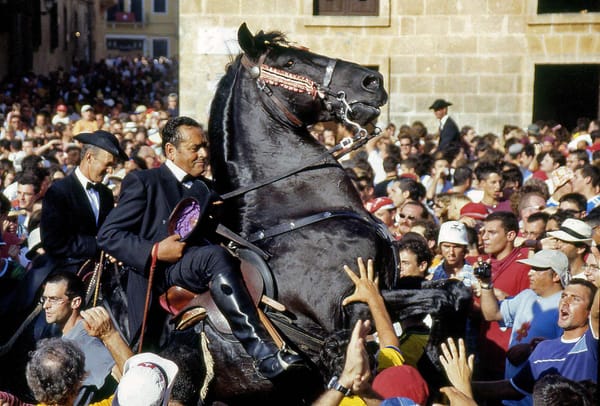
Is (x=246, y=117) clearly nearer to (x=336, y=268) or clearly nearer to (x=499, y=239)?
(x=336, y=268)

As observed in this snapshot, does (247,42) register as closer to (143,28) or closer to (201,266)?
(201,266)

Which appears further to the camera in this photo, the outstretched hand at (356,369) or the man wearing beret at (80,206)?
the man wearing beret at (80,206)

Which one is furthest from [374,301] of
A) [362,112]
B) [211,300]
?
[362,112]

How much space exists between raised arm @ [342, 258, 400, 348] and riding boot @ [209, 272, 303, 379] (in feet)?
1.49

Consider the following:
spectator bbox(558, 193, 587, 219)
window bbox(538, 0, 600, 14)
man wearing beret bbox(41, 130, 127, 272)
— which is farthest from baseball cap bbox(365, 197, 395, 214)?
window bbox(538, 0, 600, 14)

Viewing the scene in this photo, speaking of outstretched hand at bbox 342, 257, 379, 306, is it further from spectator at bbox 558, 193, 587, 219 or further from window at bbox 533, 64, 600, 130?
window at bbox 533, 64, 600, 130

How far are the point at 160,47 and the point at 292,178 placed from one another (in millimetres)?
75365

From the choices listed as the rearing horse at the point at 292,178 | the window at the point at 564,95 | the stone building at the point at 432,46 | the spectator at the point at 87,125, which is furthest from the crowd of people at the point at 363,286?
the window at the point at 564,95

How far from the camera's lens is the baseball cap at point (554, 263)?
6855mm

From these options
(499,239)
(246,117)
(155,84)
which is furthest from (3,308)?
(155,84)

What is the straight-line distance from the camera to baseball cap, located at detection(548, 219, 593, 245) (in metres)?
7.62

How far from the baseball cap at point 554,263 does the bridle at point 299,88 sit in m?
1.63

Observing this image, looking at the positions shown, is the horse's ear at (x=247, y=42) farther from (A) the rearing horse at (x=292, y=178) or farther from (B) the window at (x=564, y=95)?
(B) the window at (x=564, y=95)

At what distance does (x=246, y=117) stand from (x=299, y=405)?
1.64 meters
